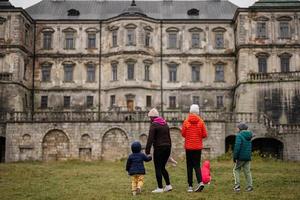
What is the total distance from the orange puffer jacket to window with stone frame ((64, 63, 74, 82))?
38.4 meters

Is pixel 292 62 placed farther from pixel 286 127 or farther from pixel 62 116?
pixel 62 116

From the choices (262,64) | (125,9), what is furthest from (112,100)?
(262,64)

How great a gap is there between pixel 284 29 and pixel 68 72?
23626mm

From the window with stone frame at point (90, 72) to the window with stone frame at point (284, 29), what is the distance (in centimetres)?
2031

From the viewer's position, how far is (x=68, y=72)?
170 ft

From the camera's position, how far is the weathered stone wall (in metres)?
37.3

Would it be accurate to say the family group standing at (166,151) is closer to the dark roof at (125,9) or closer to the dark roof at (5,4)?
the dark roof at (5,4)

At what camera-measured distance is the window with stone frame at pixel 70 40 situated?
52062 mm

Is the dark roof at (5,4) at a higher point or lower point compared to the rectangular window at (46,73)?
higher

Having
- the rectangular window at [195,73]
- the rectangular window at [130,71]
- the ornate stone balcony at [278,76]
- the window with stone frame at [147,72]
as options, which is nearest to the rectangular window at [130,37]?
the rectangular window at [130,71]

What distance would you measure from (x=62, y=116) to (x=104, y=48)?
15.5m

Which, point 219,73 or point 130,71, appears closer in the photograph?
point 130,71

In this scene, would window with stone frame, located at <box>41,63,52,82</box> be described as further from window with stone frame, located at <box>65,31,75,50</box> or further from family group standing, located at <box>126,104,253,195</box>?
family group standing, located at <box>126,104,253,195</box>

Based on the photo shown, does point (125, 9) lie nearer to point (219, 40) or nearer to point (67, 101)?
point (219, 40)
